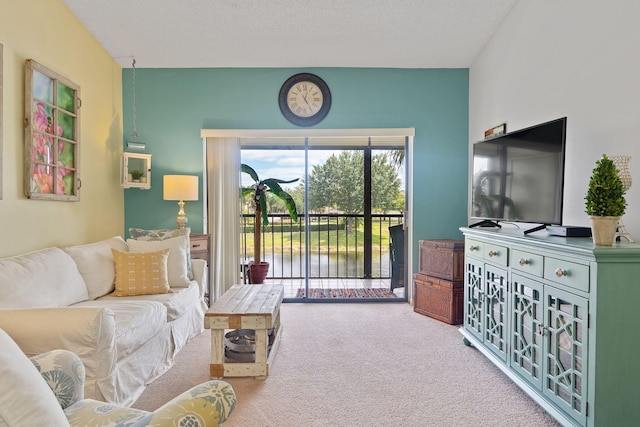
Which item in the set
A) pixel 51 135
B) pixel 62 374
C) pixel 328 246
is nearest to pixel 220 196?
pixel 328 246

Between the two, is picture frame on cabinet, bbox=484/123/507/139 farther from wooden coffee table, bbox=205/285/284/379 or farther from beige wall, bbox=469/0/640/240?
wooden coffee table, bbox=205/285/284/379

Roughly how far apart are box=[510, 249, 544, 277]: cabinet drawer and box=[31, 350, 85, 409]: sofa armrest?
2173mm

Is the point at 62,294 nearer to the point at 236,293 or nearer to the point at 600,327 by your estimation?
the point at 236,293

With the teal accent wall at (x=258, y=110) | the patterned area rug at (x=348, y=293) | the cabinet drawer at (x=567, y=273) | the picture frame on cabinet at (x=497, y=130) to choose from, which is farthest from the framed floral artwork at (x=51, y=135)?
the picture frame on cabinet at (x=497, y=130)

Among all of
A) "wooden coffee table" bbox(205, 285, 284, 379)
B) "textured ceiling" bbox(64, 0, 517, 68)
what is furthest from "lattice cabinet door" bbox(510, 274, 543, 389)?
"textured ceiling" bbox(64, 0, 517, 68)

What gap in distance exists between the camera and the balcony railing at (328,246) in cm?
493

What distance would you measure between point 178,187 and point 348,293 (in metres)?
2.29

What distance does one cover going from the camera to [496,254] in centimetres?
262

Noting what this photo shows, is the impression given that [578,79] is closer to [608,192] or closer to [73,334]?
[608,192]

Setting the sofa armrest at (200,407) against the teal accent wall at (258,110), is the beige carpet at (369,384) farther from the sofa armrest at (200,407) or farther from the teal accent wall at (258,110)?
the teal accent wall at (258,110)

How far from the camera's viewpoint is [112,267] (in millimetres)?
3131

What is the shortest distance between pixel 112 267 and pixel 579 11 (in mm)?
3697

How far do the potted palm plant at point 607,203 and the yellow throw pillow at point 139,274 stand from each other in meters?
2.85

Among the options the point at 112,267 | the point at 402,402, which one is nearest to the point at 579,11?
the point at 402,402
